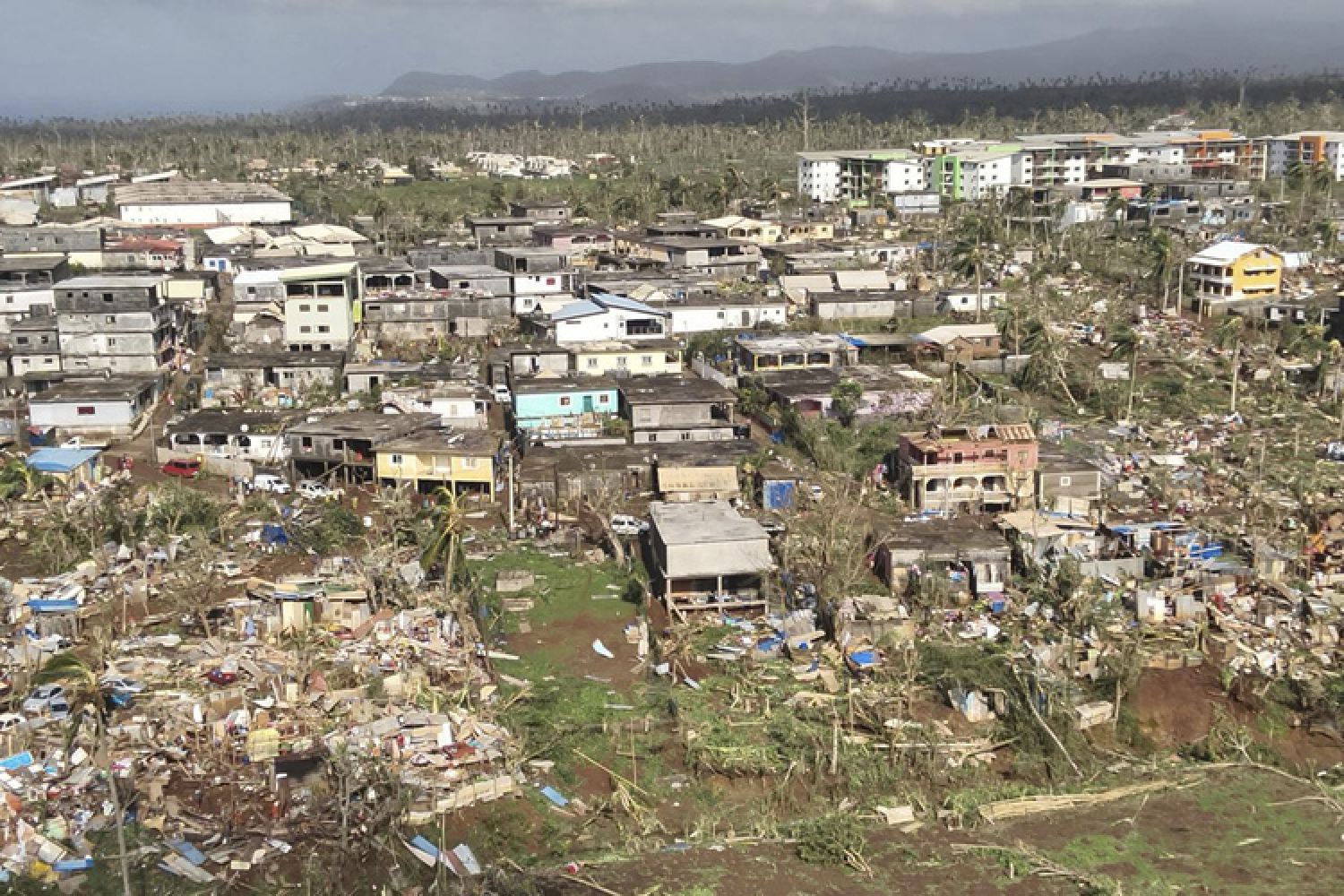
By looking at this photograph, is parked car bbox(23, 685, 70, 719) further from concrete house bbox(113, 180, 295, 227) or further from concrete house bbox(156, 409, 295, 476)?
concrete house bbox(113, 180, 295, 227)

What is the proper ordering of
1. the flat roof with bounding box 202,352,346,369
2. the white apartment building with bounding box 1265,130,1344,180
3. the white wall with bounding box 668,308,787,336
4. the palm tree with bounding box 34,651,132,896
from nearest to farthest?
1. the palm tree with bounding box 34,651,132,896
2. the flat roof with bounding box 202,352,346,369
3. the white wall with bounding box 668,308,787,336
4. the white apartment building with bounding box 1265,130,1344,180

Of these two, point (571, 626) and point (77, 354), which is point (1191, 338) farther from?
point (77, 354)

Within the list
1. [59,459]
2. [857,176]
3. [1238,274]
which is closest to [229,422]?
[59,459]

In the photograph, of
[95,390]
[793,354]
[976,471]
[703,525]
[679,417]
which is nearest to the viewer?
[703,525]

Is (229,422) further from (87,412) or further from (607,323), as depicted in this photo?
(607,323)

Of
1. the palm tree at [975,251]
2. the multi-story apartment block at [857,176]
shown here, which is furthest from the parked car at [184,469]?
the multi-story apartment block at [857,176]

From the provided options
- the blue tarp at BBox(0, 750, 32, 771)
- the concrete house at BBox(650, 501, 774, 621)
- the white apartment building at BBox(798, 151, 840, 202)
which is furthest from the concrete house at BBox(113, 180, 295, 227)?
the blue tarp at BBox(0, 750, 32, 771)

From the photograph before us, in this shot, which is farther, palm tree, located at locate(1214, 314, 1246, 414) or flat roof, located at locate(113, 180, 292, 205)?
flat roof, located at locate(113, 180, 292, 205)
